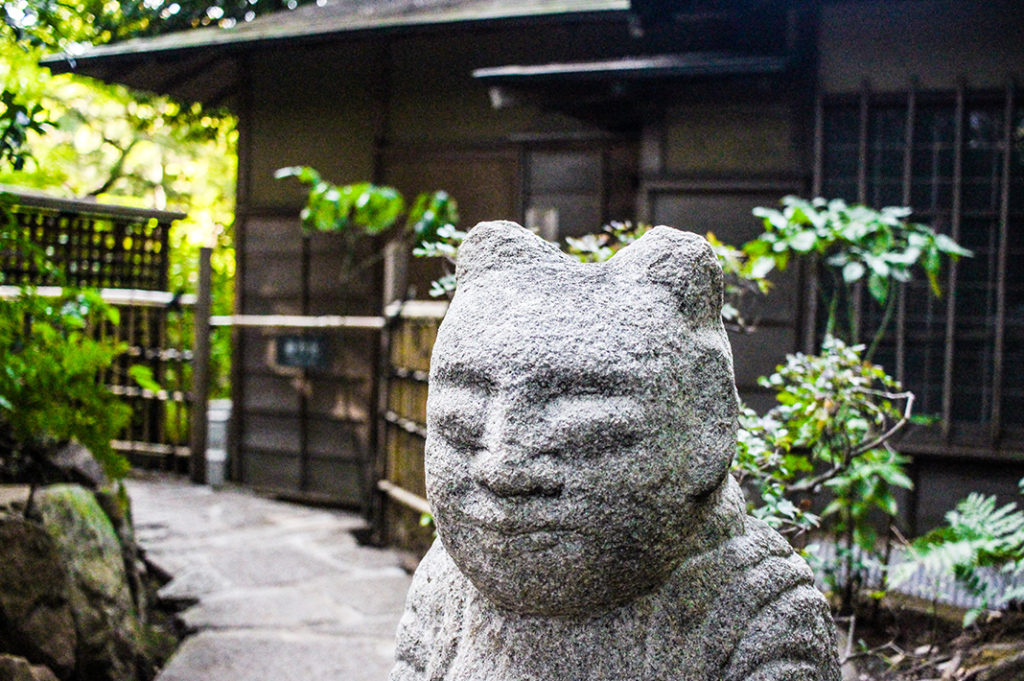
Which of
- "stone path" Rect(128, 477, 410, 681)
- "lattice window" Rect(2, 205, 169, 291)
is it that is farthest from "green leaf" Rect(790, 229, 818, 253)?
"lattice window" Rect(2, 205, 169, 291)

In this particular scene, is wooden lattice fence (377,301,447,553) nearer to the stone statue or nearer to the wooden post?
the wooden post

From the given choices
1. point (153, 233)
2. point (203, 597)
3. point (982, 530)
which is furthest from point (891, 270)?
point (153, 233)

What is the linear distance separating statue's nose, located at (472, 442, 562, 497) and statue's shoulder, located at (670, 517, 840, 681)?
0.42 metres

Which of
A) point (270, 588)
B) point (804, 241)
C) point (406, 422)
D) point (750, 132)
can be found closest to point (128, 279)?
point (406, 422)

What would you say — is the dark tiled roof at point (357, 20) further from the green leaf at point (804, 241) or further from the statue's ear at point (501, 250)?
the statue's ear at point (501, 250)

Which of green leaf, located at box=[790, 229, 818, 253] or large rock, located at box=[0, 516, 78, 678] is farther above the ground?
green leaf, located at box=[790, 229, 818, 253]

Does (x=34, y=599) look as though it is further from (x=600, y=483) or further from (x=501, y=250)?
(x=600, y=483)

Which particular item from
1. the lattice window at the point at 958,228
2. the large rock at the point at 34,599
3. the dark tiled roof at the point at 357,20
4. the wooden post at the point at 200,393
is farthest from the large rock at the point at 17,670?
the dark tiled roof at the point at 357,20

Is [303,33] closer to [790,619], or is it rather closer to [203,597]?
[203,597]

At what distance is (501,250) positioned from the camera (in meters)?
2.12

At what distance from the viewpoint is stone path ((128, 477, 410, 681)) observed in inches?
167

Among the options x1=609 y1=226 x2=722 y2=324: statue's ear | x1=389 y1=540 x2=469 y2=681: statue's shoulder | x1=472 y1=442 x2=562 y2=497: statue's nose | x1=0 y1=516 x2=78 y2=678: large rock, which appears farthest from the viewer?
x1=0 y1=516 x2=78 y2=678: large rock

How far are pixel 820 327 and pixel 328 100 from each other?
5.14m

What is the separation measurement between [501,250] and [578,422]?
465mm
